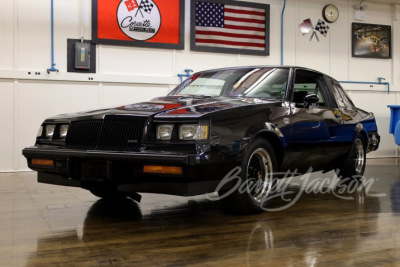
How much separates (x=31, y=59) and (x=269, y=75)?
5012 millimetres

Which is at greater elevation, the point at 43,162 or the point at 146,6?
the point at 146,6

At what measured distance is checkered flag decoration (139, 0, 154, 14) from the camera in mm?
8906

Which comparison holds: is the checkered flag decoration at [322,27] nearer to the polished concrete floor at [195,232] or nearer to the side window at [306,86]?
the side window at [306,86]

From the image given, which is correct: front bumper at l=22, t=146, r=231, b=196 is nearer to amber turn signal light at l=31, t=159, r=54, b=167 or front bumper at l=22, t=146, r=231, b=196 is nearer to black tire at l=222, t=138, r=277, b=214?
amber turn signal light at l=31, t=159, r=54, b=167

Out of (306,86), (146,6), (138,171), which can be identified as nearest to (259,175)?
(138,171)

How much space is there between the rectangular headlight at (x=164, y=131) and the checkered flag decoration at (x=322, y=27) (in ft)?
26.5

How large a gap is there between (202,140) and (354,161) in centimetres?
316

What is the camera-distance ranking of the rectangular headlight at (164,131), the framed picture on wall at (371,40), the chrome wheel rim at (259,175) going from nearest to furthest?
Answer: the rectangular headlight at (164,131) < the chrome wheel rim at (259,175) < the framed picture on wall at (371,40)

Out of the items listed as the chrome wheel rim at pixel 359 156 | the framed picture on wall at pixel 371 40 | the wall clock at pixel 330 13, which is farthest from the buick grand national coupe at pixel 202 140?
the framed picture on wall at pixel 371 40

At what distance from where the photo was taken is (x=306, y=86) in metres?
5.10

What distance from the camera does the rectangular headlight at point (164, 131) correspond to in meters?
3.43

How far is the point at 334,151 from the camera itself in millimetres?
5191

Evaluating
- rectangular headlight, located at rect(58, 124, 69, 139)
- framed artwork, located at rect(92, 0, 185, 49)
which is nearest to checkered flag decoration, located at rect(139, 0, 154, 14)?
framed artwork, located at rect(92, 0, 185, 49)

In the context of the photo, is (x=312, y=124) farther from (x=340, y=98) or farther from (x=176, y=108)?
(x=176, y=108)
